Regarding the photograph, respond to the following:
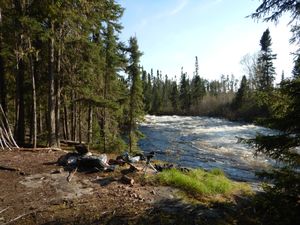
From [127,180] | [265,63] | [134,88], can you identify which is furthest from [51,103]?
[265,63]

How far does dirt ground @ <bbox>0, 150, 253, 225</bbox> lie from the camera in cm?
519

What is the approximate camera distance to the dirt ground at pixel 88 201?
17.0ft

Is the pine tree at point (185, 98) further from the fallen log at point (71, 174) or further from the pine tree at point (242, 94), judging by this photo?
the fallen log at point (71, 174)

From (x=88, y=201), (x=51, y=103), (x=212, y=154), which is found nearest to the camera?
(x=88, y=201)

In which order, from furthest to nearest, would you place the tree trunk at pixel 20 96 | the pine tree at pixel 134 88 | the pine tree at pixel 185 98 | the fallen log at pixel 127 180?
the pine tree at pixel 185 98
the pine tree at pixel 134 88
the tree trunk at pixel 20 96
the fallen log at pixel 127 180

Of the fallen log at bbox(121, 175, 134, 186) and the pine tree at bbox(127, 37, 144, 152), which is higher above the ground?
the pine tree at bbox(127, 37, 144, 152)

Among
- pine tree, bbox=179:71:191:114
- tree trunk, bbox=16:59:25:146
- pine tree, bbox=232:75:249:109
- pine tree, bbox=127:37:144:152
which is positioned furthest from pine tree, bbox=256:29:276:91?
tree trunk, bbox=16:59:25:146

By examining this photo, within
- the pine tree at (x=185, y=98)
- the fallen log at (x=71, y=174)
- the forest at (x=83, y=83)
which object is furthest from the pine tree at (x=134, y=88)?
the pine tree at (x=185, y=98)

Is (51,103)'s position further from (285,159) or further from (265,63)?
(265,63)

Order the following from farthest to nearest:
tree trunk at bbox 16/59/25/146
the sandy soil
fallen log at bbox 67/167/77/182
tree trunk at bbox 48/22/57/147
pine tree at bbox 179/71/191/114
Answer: pine tree at bbox 179/71/191/114 < tree trunk at bbox 16/59/25/146 < tree trunk at bbox 48/22/57/147 < fallen log at bbox 67/167/77/182 < the sandy soil

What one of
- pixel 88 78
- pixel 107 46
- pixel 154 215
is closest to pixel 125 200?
pixel 154 215

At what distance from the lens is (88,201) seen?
5809 millimetres

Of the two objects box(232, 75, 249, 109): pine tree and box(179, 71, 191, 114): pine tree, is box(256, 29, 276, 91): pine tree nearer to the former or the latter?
box(232, 75, 249, 109): pine tree

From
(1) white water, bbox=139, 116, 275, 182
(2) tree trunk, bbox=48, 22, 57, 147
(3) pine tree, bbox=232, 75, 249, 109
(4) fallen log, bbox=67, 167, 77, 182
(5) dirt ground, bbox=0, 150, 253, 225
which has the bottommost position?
(1) white water, bbox=139, 116, 275, 182
